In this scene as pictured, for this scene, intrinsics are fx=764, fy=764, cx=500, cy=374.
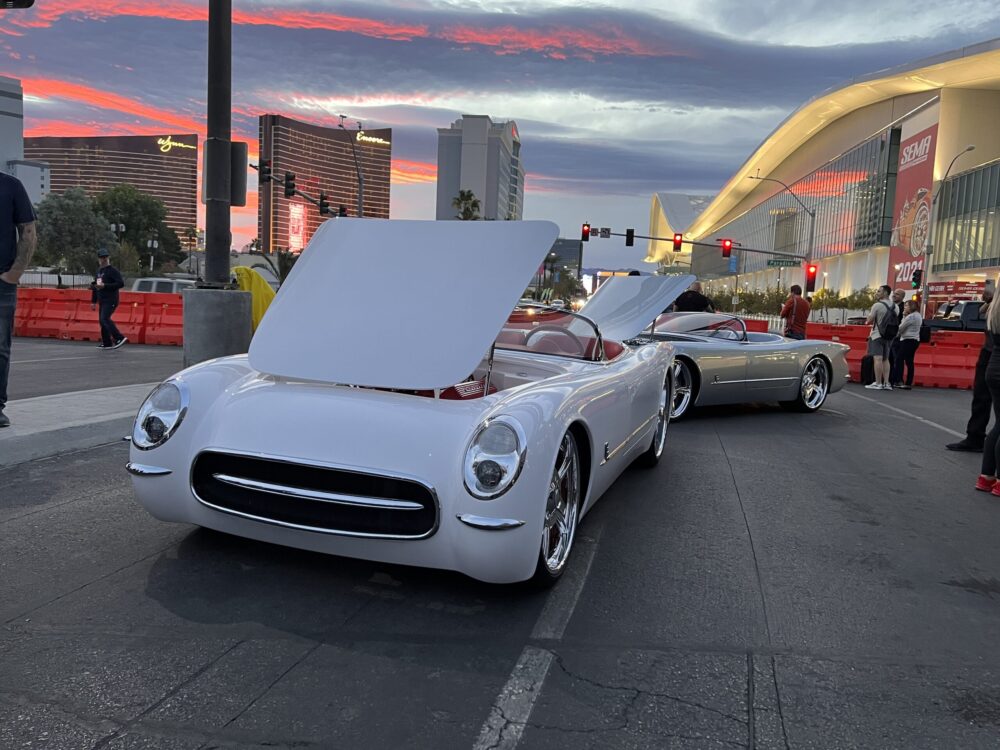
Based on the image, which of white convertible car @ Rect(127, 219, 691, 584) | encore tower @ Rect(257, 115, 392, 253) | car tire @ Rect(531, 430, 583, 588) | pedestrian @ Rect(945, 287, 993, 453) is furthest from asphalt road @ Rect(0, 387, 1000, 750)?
encore tower @ Rect(257, 115, 392, 253)

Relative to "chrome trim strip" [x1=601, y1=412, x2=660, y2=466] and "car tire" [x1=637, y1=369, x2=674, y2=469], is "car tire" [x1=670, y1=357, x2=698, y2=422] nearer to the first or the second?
"car tire" [x1=637, y1=369, x2=674, y2=469]

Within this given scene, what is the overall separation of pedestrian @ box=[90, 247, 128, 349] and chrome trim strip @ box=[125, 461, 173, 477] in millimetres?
11135

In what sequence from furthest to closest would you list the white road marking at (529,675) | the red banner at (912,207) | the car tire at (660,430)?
the red banner at (912,207), the car tire at (660,430), the white road marking at (529,675)

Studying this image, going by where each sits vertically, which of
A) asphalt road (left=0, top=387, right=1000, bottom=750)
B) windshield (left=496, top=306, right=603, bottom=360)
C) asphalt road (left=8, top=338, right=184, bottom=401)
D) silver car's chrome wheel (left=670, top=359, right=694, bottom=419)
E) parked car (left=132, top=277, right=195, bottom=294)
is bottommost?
asphalt road (left=8, top=338, right=184, bottom=401)

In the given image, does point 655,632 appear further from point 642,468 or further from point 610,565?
point 642,468

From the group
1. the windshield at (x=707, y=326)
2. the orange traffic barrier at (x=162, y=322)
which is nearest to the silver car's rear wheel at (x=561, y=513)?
the windshield at (x=707, y=326)

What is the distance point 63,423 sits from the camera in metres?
5.69

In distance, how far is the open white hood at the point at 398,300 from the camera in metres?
3.42

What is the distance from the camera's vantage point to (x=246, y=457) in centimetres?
298

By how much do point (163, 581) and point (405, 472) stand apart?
120 cm

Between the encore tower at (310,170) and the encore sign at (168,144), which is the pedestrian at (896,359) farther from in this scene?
the encore sign at (168,144)

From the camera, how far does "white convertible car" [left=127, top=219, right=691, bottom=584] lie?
9.34ft

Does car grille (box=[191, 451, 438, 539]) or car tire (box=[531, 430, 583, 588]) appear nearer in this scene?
car grille (box=[191, 451, 438, 539])

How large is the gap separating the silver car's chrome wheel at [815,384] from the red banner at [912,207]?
40.9 meters
